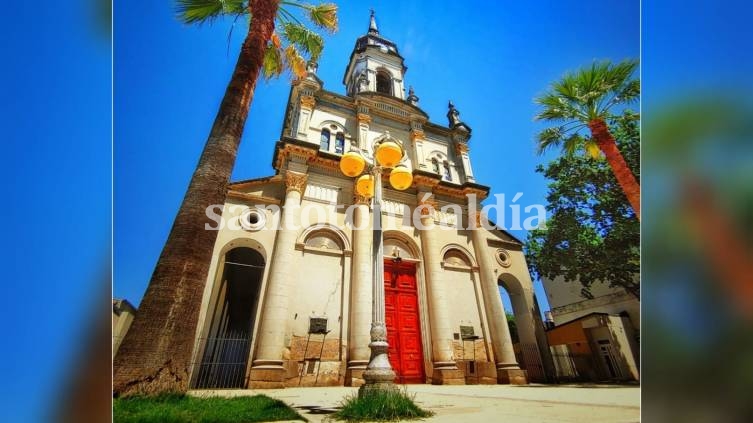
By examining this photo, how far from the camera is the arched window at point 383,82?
18945 millimetres

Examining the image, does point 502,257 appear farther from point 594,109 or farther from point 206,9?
point 206,9

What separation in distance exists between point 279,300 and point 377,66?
1577cm

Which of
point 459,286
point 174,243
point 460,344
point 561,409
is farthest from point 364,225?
point 561,409

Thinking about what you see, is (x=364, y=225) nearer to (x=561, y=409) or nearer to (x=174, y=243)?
(x=174, y=243)

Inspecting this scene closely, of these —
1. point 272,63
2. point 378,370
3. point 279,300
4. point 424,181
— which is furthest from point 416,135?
point 378,370

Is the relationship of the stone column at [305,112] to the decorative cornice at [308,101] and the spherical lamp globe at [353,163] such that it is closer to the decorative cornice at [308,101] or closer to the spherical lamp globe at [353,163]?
the decorative cornice at [308,101]

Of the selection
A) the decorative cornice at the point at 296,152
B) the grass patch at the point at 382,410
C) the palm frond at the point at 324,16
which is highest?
the palm frond at the point at 324,16

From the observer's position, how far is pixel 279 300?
30.7 ft

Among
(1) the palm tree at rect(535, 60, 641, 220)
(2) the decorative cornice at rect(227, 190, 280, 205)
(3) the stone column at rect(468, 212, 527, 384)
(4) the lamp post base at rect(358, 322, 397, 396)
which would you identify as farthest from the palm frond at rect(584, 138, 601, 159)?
(2) the decorative cornice at rect(227, 190, 280, 205)

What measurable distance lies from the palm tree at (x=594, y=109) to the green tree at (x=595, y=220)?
14 centimetres

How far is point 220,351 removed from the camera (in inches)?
359

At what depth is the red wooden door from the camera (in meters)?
10.6

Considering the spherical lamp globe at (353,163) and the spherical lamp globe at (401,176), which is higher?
the spherical lamp globe at (353,163)

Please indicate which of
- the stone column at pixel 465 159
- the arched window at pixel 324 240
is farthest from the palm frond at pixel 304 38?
the stone column at pixel 465 159
